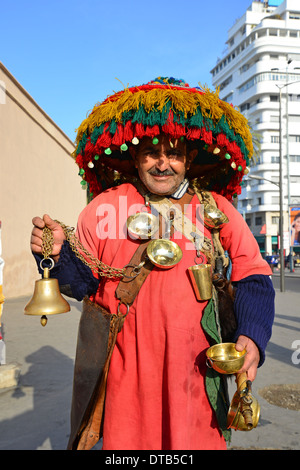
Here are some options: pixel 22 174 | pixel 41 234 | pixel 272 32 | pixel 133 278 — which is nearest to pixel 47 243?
pixel 41 234

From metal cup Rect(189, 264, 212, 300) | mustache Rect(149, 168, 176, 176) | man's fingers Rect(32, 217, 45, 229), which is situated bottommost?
metal cup Rect(189, 264, 212, 300)

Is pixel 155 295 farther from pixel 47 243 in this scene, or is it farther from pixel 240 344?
pixel 47 243

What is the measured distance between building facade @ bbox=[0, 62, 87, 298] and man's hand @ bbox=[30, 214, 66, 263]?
10.2m

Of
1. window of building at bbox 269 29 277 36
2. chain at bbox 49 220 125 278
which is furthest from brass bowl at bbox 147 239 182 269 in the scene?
window of building at bbox 269 29 277 36

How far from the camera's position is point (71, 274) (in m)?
1.71

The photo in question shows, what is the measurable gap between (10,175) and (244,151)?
11.0m

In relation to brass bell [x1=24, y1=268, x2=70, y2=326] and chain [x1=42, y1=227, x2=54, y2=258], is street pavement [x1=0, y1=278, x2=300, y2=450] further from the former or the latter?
chain [x1=42, y1=227, x2=54, y2=258]

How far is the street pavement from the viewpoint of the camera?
3.04 m

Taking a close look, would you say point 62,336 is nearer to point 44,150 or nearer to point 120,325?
point 120,325

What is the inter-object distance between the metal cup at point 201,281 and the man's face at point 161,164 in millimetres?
464

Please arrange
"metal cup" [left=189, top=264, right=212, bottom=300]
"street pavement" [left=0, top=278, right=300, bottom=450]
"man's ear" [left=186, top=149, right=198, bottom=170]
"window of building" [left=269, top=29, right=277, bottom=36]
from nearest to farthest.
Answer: "metal cup" [left=189, top=264, right=212, bottom=300]
"man's ear" [left=186, top=149, right=198, bottom=170]
"street pavement" [left=0, top=278, right=300, bottom=450]
"window of building" [left=269, top=29, right=277, bottom=36]

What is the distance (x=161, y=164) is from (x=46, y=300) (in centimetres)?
86

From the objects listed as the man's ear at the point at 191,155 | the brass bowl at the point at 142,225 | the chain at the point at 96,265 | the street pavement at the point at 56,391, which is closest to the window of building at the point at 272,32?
the street pavement at the point at 56,391

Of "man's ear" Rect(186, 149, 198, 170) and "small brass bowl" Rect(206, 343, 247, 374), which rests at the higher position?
"man's ear" Rect(186, 149, 198, 170)
